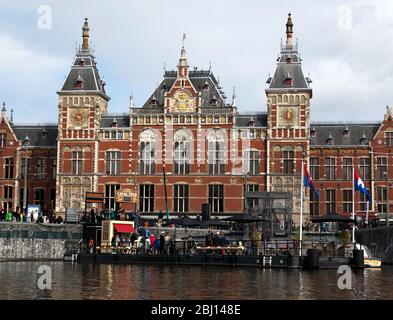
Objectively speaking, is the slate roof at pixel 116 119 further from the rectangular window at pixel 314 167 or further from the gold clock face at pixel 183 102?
the rectangular window at pixel 314 167

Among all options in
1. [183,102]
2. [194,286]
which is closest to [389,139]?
[183,102]

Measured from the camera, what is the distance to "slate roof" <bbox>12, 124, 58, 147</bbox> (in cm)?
7856

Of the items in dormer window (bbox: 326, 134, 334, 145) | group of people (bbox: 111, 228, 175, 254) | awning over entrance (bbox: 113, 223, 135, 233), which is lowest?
group of people (bbox: 111, 228, 175, 254)

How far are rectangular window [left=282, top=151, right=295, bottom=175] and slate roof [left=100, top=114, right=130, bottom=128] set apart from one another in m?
15.6

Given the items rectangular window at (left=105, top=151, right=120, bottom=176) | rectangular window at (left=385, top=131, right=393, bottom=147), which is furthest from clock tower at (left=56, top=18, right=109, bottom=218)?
rectangular window at (left=385, top=131, right=393, bottom=147)

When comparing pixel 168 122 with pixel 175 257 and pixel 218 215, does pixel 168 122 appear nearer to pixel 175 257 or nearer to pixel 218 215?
pixel 218 215

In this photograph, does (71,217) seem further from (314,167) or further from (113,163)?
(314,167)

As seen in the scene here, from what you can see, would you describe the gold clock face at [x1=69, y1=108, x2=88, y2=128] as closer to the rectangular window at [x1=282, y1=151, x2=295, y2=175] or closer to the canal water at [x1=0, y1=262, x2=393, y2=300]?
the rectangular window at [x1=282, y1=151, x2=295, y2=175]

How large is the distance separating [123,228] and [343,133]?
94.0 ft

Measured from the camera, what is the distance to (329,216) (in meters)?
52.8

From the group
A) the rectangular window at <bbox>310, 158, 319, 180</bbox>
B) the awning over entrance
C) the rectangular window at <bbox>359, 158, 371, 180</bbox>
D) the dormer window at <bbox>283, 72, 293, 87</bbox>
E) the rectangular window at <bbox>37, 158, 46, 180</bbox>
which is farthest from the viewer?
the rectangular window at <bbox>37, 158, 46, 180</bbox>

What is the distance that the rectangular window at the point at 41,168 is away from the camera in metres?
77.4

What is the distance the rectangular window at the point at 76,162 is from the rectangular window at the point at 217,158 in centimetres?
1248

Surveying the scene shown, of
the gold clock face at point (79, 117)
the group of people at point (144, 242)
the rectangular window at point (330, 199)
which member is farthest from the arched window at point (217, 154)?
the group of people at point (144, 242)
